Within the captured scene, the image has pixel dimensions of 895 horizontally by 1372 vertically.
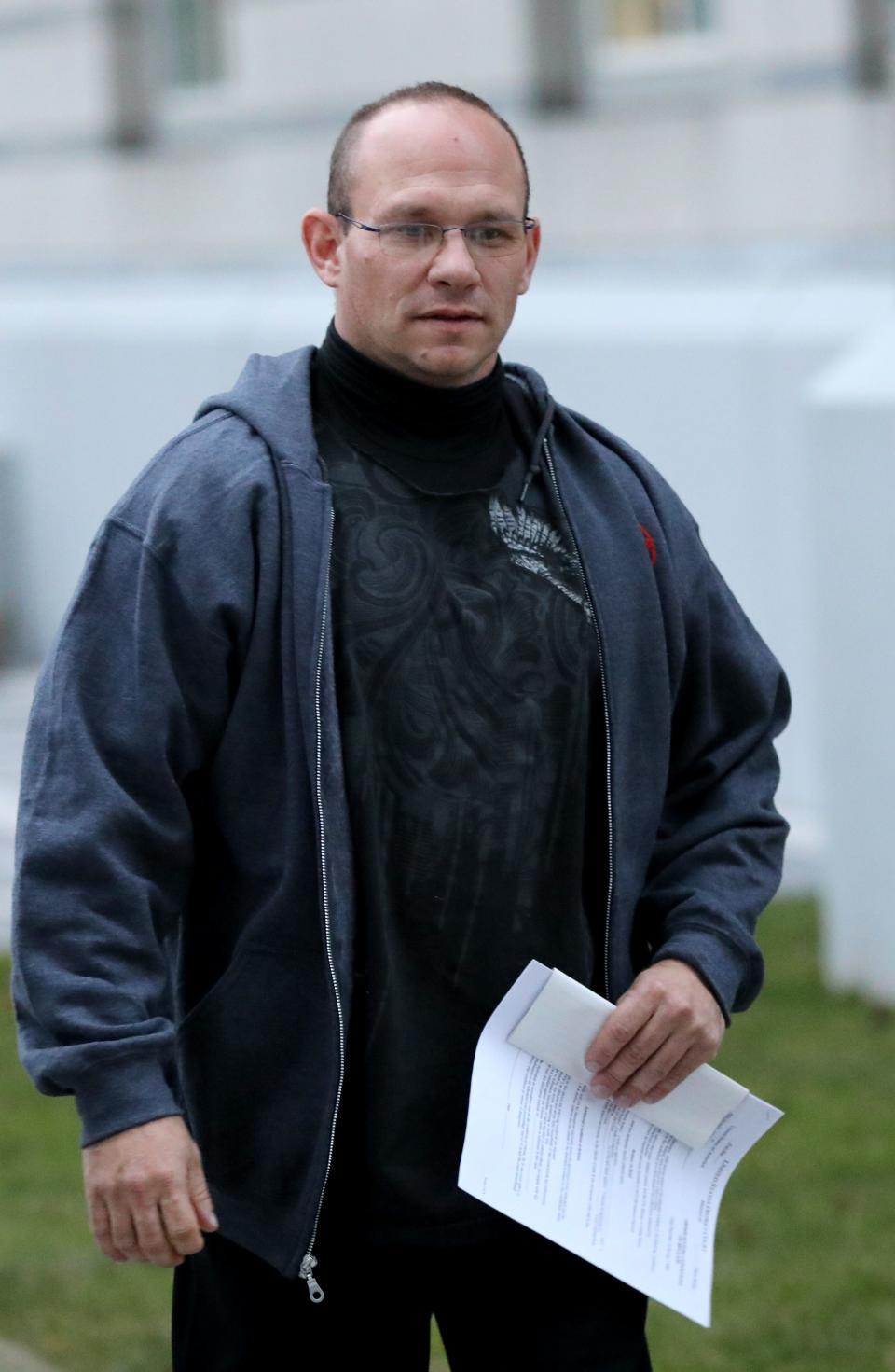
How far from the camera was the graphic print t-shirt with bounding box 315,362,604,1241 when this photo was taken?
8.67 feet

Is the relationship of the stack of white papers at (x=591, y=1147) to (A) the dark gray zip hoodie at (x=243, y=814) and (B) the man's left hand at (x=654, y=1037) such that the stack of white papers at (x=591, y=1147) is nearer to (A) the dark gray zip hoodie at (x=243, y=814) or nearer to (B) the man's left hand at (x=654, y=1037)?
(B) the man's left hand at (x=654, y=1037)

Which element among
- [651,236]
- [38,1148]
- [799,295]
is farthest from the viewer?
[651,236]

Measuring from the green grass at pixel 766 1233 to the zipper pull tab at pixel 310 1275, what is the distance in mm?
1869

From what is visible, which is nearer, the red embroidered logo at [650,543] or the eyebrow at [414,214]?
the eyebrow at [414,214]

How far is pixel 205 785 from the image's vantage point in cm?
268

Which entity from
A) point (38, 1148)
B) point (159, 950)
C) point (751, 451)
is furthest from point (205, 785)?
point (751, 451)

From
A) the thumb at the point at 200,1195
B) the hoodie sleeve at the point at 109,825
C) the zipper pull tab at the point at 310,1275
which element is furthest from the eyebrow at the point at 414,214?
the zipper pull tab at the point at 310,1275

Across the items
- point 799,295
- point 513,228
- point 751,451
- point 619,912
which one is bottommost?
point 751,451

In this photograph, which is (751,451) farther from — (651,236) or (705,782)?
(705,782)

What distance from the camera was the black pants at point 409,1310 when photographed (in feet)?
9.00

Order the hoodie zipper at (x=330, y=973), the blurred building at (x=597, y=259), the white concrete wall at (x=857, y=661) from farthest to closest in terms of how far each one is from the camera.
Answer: the blurred building at (x=597, y=259), the white concrete wall at (x=857, y=661), the hoodie zipper at (x=330, y=973)

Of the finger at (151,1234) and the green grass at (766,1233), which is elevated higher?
the finger at (151,1234)

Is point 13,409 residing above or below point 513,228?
below

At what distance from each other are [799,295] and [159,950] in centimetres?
561
